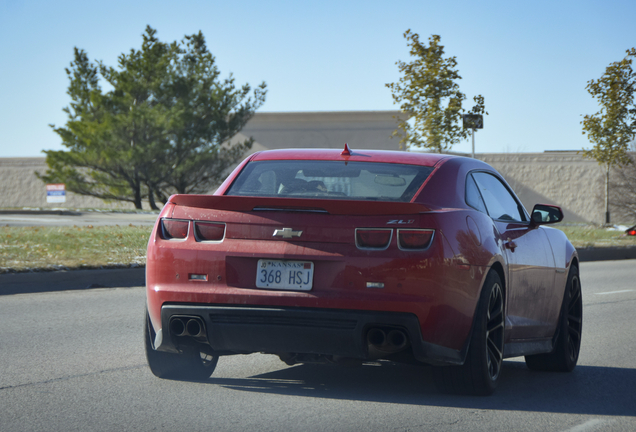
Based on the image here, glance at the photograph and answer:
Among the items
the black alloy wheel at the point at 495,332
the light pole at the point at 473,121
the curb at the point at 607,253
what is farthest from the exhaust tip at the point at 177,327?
the light pole at the point at 473,121

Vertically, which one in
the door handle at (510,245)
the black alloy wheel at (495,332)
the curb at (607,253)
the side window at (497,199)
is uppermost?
the side window at (497,199)

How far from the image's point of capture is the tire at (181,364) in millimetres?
5430

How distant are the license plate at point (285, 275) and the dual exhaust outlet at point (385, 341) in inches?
17.9

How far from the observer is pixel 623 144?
94.5ft

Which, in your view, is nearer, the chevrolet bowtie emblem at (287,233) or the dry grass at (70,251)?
the chevrolet bowtie emblem at (287,233)

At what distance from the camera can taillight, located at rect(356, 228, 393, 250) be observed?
4.63m

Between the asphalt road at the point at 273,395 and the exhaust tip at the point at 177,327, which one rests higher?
the exhaust tip at the point at 177,327

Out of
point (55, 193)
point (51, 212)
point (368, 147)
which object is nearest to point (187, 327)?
point (51, 212)

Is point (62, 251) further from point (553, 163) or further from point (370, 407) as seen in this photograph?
point (553, 163)

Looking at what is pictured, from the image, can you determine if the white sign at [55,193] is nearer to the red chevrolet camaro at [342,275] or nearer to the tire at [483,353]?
the red chevrolet camaro at [342,275]

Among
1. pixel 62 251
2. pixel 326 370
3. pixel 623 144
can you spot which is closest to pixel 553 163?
pixel 623 144

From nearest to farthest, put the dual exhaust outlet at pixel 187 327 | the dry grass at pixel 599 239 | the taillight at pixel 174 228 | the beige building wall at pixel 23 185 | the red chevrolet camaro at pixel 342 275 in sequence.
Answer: the red chevrolet camaro at pixel 342 275 → the dual exhaust outlet at pixel 187 327 → the taillight at pixel 174 228 → the dry grass at pixel 599 239 → the beige building wall at pixel 23 185

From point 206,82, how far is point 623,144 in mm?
22323

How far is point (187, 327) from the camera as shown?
4859 mm
